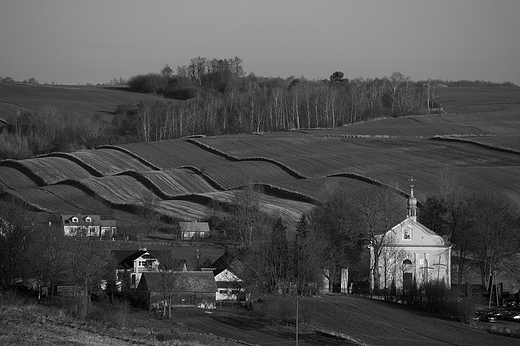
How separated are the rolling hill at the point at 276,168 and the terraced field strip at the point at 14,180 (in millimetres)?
106

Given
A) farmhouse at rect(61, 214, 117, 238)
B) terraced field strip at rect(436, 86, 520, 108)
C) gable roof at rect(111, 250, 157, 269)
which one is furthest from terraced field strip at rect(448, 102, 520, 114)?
gable roof at rect(111, 250, 157, 269)

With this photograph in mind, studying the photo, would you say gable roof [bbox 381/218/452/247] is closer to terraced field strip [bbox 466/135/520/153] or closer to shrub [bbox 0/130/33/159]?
terraced field strip [bbox 466/135/520/153]

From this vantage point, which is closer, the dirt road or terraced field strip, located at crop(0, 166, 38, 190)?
the dirt road

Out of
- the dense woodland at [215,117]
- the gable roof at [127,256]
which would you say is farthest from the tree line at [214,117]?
the gable roof at [127,256]

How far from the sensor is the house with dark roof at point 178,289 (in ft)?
176

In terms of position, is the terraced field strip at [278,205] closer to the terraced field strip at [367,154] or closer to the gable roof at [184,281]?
the terraced field strip at [367,154]

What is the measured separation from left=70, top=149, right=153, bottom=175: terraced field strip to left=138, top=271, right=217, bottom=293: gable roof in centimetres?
5347

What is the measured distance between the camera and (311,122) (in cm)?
14938

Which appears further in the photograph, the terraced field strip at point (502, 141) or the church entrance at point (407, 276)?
the terraced field strip at point (502, 141)

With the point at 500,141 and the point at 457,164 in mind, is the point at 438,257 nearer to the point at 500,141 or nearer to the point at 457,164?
the point at 457,164

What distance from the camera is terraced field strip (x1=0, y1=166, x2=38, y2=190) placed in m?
101

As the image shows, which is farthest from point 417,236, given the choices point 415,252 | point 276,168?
point 276,168

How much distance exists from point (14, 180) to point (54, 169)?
6151 millimetres

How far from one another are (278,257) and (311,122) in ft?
295
